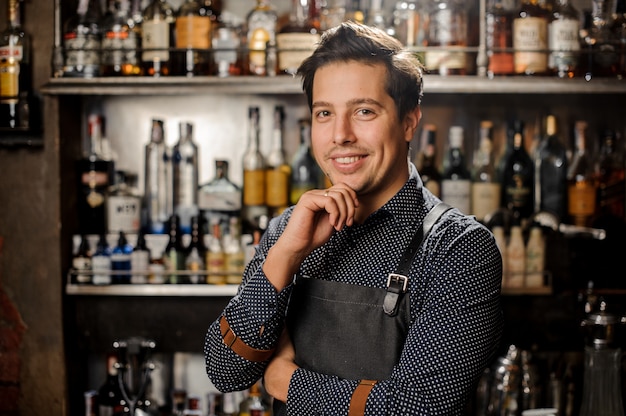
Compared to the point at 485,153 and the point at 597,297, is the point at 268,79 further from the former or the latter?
the point at 597,297

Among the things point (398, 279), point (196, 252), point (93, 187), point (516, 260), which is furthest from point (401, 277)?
point (93, 187)

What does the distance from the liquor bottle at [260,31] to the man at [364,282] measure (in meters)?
0.78

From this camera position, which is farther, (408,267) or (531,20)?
(531,20)

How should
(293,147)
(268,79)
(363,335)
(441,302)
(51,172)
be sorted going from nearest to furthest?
(441,302)
(363,335)
(268,79)
(51,172)
(293,147)

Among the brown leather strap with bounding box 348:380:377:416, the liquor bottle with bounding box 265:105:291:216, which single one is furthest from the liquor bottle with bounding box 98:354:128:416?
the brown leather strap with bounding box 348:380:377:416

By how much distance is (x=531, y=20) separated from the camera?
2186 mm

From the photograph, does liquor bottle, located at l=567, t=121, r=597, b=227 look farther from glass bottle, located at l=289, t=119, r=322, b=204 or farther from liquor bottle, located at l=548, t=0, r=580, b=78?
glass bottle, located at l=289, t=119, r=322, b=204

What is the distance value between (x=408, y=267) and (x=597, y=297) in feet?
3.67

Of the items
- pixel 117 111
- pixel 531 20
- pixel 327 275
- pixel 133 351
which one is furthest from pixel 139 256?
pixel 531 20

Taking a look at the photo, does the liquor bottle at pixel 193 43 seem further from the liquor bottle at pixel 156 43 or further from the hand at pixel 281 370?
the hand at pixel 281 370

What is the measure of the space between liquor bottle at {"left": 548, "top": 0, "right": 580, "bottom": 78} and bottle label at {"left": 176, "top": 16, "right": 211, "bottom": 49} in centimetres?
98

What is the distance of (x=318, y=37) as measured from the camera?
2.21m

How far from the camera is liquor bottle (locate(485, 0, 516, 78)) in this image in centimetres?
221

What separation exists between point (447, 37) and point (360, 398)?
130 cm
